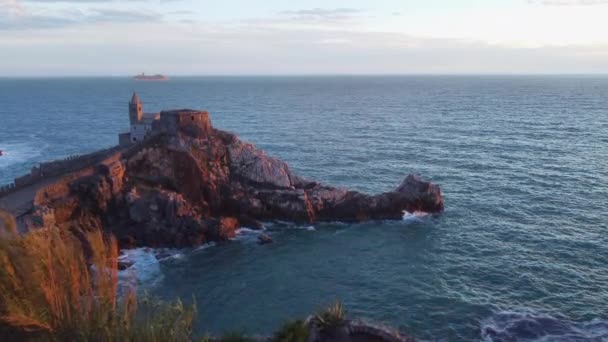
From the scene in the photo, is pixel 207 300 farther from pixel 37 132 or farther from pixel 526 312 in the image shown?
pixel 37 132

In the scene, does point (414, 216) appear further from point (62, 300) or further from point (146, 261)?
point (62, 300)

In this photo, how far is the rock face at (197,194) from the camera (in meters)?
48.8

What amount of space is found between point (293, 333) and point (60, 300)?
1223 cm

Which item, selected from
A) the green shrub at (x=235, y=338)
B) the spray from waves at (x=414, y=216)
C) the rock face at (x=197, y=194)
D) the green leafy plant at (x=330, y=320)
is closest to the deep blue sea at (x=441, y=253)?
the spray from waves at (x=414, y=216)

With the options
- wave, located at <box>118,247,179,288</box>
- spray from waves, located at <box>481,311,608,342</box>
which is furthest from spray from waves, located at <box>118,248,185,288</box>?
spray from waves, located at <box>481,311,608,342</box>

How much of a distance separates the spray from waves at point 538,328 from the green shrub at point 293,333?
1395 cm

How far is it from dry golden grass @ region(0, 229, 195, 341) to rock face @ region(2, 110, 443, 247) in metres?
32.4

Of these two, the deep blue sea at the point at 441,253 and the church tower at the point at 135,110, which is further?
A: the church tower at the point at 135,110

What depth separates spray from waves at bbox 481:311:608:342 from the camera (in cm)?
3189

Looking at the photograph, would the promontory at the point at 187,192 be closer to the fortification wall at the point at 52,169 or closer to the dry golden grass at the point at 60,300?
the fortification wall at the point at 52,169

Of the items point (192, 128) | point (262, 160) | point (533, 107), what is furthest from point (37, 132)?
point (533, 107)

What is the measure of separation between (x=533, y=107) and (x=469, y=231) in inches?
4820

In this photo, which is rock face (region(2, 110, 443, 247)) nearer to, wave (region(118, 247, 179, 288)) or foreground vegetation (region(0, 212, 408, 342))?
wave (region(118, 247, 179, 288))

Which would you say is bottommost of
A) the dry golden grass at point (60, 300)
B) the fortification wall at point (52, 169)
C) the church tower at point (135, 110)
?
the fortification wall at point (52, 169)
